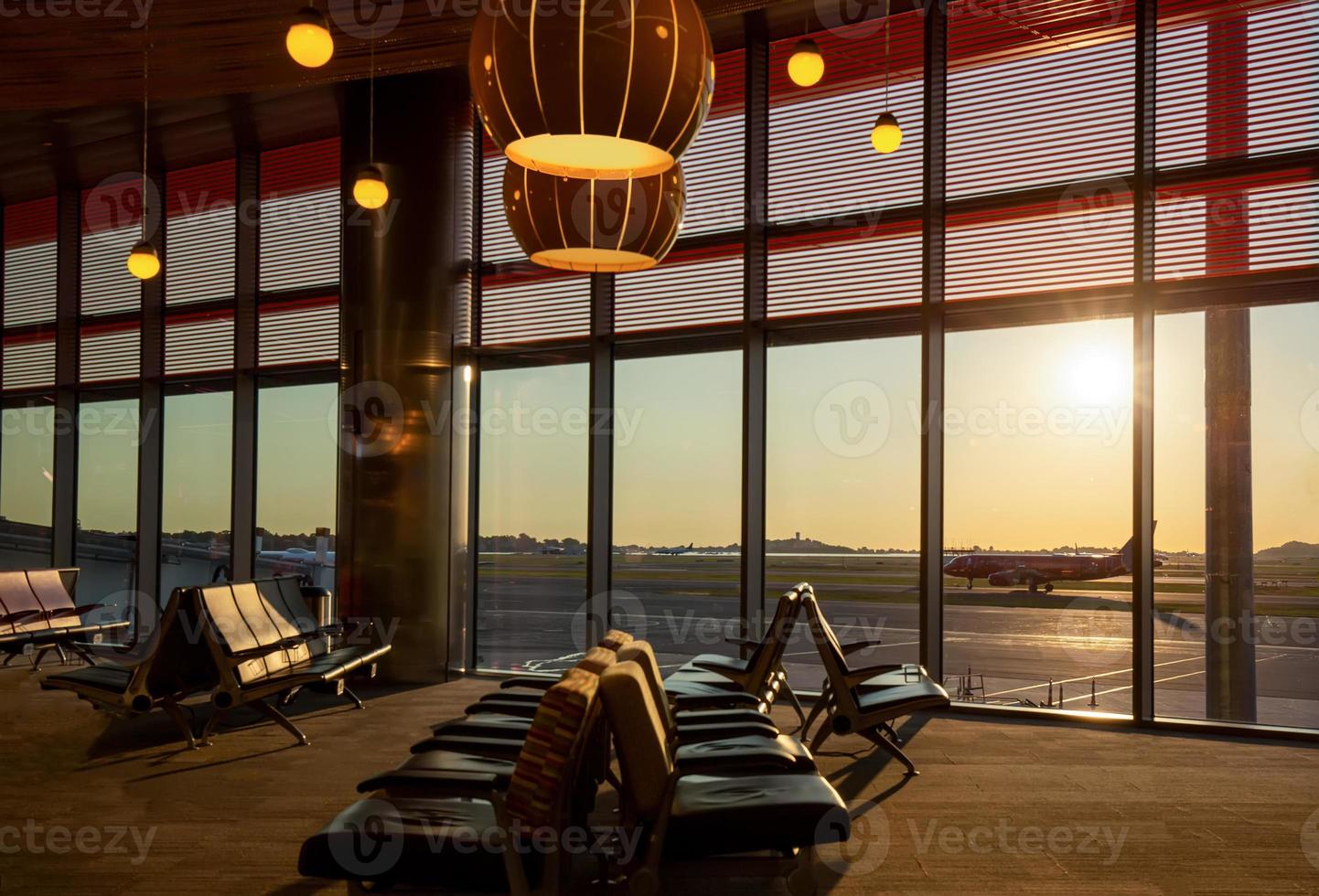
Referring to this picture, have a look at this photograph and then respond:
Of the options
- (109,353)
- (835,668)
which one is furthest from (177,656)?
(109,353)

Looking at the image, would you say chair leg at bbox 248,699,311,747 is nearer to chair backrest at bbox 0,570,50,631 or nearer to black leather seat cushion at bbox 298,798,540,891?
black leather seat cushion at bbox 298,798,540,891

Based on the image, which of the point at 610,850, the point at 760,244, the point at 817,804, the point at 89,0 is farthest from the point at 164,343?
the point at 817,804

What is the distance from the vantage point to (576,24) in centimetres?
182

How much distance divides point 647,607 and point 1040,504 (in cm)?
1381

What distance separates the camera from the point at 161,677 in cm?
584

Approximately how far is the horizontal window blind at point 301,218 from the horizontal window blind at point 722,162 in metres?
3.53

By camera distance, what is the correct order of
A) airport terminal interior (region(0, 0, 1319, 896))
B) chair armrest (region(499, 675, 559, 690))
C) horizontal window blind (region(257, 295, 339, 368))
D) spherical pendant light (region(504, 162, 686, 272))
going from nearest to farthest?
spherical pendant light (region(504, 162, 686, 272)) < airport terminal interior (region(0, 0, 1319, 896)) < chair armrest (region(499, 675, 559, 690)) < horizontal window blind (region(257, 295, 339, 368))

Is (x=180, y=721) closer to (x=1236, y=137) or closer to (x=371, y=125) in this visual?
(x=371, y=125)

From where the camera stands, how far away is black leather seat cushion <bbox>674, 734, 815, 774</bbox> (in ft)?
11.3

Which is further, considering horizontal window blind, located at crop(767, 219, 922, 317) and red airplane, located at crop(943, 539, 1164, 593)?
red airplane, located at crop(943, 539, 1164, 593)

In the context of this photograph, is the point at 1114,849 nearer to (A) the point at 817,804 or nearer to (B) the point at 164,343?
(A) the point at 817,804

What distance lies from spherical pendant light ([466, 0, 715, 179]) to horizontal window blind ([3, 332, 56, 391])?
1102 cm

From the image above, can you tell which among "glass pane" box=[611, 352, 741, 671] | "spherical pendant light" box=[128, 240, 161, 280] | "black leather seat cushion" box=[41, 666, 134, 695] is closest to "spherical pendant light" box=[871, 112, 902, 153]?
"glass pane" box=[611, 352, 741, 671]

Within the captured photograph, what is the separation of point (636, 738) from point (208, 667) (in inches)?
162
